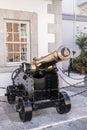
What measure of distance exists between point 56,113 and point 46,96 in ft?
1.53

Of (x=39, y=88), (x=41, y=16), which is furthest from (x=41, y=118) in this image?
(x=41, y=16)

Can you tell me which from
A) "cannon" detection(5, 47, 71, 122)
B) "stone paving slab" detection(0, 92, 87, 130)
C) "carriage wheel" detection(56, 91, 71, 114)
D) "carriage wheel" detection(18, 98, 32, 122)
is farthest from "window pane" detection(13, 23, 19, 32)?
"carriage wheel" detection(18, 98, 32, 122)

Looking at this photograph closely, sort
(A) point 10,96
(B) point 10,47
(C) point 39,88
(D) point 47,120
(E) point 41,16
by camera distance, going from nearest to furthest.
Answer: (D) point 47,120, (C) point 39,88, (A) point 10,96, (B) point 10,47, (E) point 41,16

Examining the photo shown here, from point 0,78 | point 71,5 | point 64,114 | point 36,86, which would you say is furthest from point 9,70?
point 71,5

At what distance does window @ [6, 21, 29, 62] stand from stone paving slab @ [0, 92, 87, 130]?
158cm

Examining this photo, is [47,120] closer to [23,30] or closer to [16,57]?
[16,57]

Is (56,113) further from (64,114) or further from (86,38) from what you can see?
(86,38)

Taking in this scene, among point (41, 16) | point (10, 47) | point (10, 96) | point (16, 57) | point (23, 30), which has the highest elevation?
point (41, 16)

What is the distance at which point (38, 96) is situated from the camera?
4543mm

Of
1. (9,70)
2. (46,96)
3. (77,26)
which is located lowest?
(46,96)

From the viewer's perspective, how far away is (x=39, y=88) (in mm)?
4613

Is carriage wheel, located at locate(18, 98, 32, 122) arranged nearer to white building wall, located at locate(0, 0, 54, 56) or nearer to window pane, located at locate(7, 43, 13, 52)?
window pane, located at locate(7, 43, 13, 52)

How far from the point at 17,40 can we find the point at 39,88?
7.03ft

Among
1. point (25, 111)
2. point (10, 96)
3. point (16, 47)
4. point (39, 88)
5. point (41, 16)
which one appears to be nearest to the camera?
point (25, 111)
